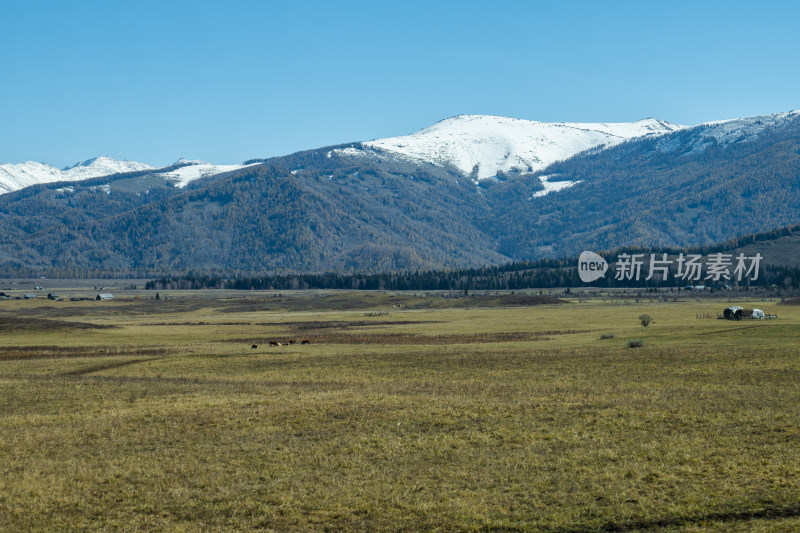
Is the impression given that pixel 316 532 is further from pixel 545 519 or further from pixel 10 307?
pixel 10 307

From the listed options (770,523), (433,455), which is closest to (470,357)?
(433,455)

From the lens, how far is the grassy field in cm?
2103

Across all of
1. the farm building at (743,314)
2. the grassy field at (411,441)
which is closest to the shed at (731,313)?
the farm building at (743,314)

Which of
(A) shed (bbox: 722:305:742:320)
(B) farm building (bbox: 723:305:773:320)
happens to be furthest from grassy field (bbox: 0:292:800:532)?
(A) shed (bbox: 722:305:742:320)

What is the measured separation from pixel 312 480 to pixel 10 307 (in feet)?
551

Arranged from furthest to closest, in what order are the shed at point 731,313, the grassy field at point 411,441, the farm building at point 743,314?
the shed at point 731,313 → the farm building at point 743,314 → the grassy field at point 411,441

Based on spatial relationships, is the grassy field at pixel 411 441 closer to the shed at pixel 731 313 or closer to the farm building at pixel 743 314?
the farm building at pixel 743 314

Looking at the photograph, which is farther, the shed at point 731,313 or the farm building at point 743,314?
the shed at point 731,313

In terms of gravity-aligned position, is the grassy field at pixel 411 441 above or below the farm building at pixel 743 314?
below

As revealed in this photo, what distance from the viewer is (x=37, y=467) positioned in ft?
86.0

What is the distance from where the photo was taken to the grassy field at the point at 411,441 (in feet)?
69.0

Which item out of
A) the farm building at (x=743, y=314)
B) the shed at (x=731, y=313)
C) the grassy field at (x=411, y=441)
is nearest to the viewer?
the grassy field at (x=411, y=441)

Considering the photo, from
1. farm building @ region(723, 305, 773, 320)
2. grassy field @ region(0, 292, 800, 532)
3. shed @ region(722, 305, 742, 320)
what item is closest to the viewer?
grassy field @ region(0, 292, 800, 532)

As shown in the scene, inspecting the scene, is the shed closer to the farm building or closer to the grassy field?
the farm building
